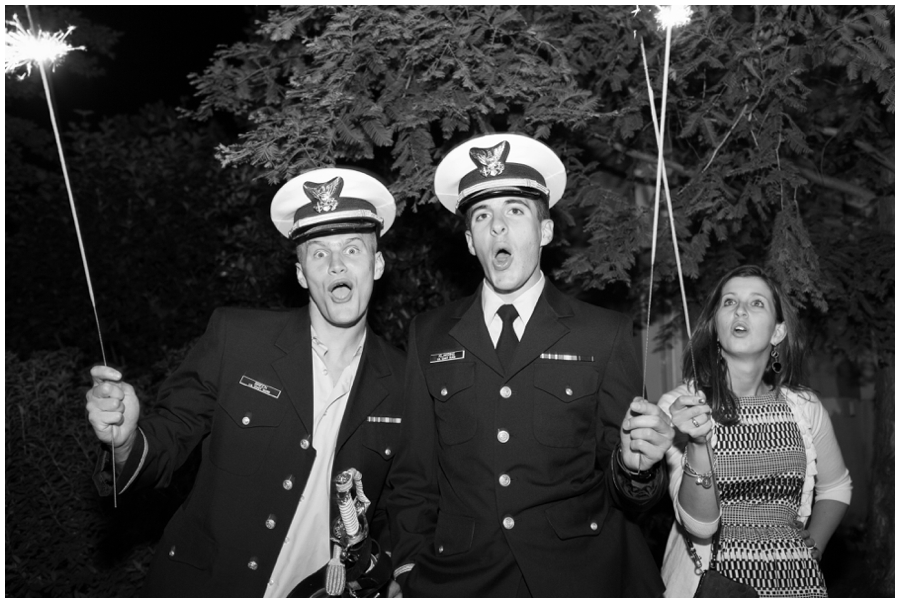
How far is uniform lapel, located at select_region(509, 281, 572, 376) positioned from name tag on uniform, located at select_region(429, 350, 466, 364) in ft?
0.73

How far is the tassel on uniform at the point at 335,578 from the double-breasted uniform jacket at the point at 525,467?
0.72 ft

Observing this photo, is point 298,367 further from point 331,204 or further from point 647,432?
point 647,432

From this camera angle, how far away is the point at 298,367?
3826 millimetres

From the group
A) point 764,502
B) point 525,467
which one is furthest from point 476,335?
point 764,502

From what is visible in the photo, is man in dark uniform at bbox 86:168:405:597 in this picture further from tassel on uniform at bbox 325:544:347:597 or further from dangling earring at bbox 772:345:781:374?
dangling earring at bbox 772:345:781:374

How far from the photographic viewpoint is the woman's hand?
298cm

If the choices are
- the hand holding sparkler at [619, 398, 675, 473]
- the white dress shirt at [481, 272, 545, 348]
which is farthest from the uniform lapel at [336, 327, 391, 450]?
the hand holding sparkler at [619, 398, 675, 473]

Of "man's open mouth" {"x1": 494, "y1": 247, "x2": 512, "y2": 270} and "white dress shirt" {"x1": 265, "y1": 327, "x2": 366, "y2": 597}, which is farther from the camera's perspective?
"white dress shirt" {"x1": 265, "y1": 327, "x2": 366, "y2": 597}

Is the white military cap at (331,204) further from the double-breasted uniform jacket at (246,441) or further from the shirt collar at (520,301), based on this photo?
the shirt collar at (520,301)

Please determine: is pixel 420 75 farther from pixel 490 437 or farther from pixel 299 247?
pixel 490 437

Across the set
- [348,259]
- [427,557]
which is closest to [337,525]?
[427,557]

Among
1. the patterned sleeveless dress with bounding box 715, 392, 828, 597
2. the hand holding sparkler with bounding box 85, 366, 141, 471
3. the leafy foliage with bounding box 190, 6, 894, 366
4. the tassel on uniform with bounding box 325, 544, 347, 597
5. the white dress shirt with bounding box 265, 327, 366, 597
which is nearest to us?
the hand holding sparkler with bounding box 85, 366, 141, 471

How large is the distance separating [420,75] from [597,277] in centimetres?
154

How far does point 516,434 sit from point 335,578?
92 centimetres
